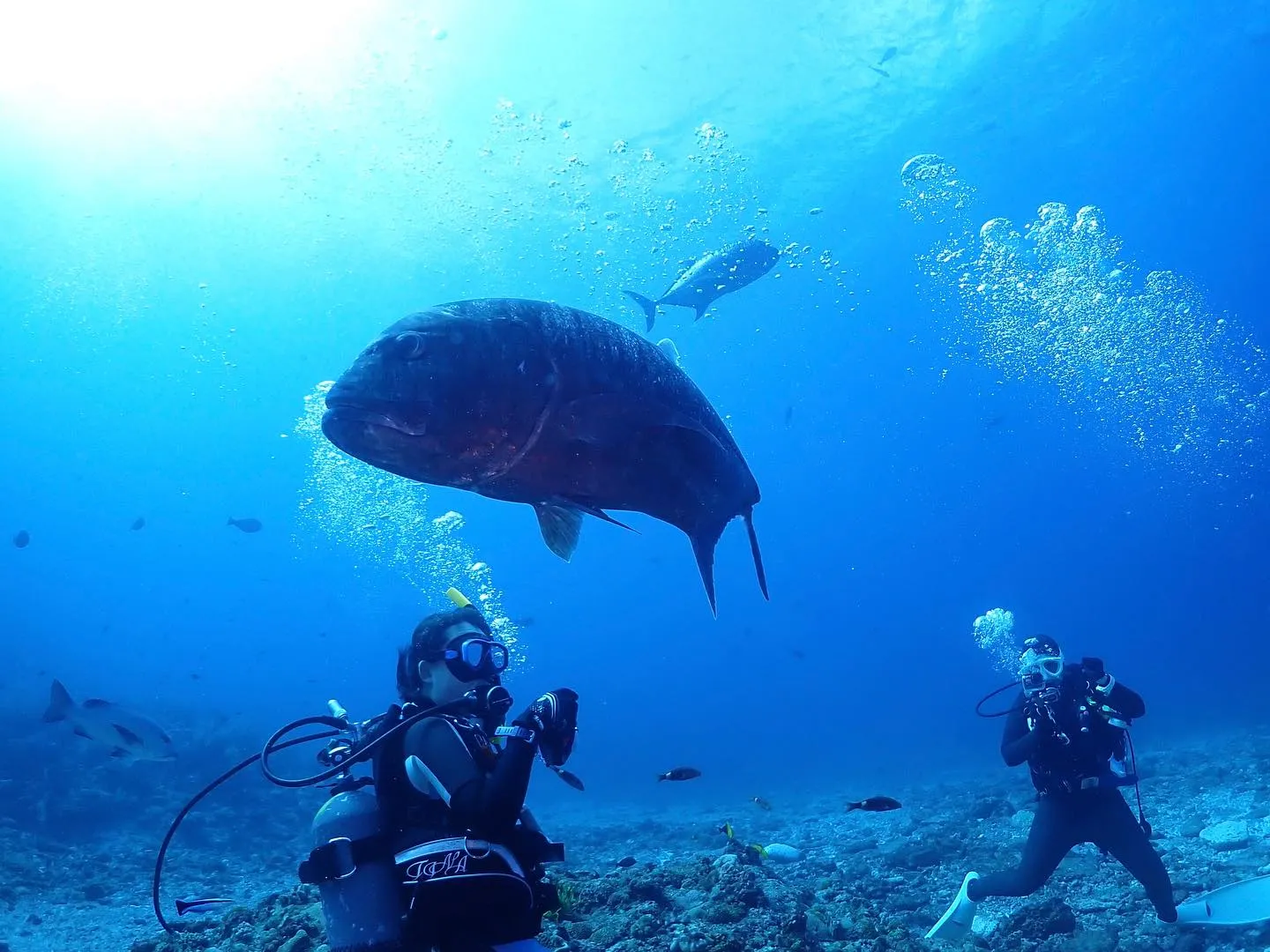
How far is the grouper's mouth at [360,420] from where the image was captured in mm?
1664

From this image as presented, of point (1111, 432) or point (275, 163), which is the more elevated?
point (1111, 432)

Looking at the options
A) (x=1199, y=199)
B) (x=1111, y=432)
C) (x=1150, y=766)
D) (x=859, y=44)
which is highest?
(x=1111, y=432)

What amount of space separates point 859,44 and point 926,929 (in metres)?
23.3

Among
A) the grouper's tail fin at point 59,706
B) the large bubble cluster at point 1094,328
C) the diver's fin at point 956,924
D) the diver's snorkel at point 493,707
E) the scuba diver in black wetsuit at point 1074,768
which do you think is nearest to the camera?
the diver's snorkel at point 493,707

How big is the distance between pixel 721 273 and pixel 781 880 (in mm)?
9082

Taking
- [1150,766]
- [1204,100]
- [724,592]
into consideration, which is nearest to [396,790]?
[1150,766]

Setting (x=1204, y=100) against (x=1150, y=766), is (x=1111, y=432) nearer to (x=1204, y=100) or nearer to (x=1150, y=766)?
(x=1204, y=100)

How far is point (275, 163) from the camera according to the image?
2584cm

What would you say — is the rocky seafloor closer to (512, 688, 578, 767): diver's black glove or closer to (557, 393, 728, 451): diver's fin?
(512, 688, 578, 767): diver's black glove

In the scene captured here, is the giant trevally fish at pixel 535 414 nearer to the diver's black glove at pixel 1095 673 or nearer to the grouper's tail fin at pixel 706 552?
the grouper's tail fin at pixel 706 552

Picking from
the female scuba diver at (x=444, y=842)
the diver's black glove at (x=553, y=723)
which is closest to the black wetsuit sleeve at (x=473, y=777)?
the female scuba diver at (x=444, y=842)

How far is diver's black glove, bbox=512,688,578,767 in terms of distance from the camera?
2736mm

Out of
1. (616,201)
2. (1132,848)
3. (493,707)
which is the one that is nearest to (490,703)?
(493,707)

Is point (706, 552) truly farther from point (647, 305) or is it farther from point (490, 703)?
point (647, 305)
